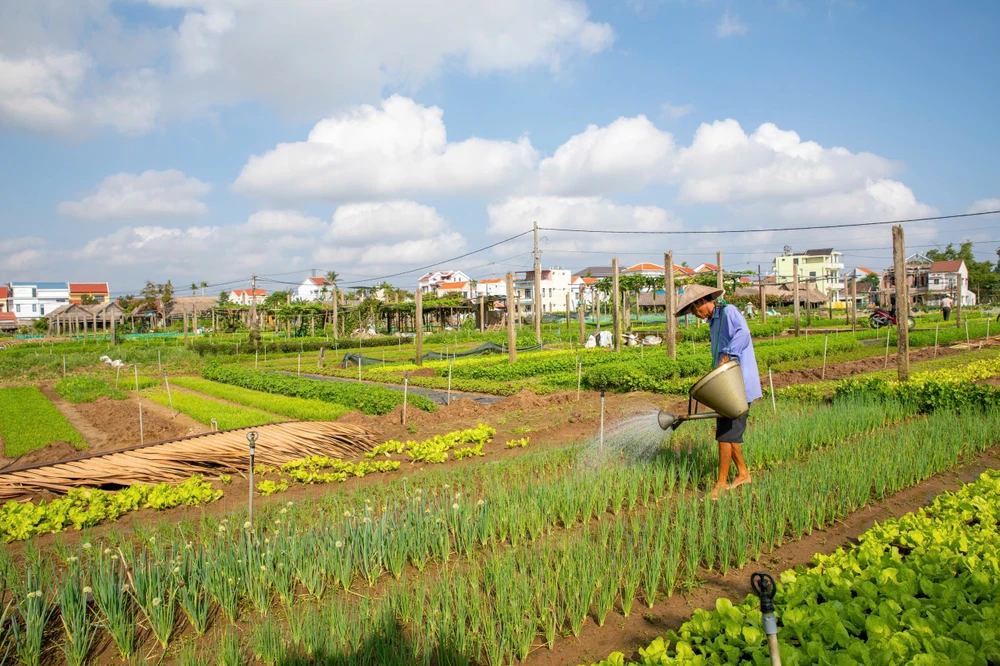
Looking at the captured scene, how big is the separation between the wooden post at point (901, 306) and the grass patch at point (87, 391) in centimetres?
1697

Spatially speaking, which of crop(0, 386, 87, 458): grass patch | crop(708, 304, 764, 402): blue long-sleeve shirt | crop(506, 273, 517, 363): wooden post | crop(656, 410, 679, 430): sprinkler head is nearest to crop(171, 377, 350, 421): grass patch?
crop(0, 386, 87, 458): grass patch

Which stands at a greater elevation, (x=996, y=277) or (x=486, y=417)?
(x=996, y=277)

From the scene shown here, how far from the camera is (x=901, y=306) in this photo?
1183cm

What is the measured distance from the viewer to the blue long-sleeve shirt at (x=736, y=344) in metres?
5.35

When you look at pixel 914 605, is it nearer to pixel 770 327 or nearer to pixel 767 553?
pixel 767 553

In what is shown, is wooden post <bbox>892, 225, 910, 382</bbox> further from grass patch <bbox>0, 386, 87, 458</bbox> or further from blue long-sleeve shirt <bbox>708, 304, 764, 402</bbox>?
grass patch <bbox>0, 386, 87, 458</bbox>

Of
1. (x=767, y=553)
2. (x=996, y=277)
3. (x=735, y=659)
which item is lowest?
(x=767, y=553)

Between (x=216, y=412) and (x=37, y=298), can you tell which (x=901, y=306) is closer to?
(x=216, y=412)

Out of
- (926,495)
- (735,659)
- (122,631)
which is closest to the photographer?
(735,659)

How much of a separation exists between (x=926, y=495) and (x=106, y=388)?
18.0 meters

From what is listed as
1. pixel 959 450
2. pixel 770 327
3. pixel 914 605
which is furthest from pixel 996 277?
pixel 914 605

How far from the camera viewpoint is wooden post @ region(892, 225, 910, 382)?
38.0 ft

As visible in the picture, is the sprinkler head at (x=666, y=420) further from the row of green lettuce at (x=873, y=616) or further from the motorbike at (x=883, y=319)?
the motorbike at (x=883, y=319)

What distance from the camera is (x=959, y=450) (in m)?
6.50
